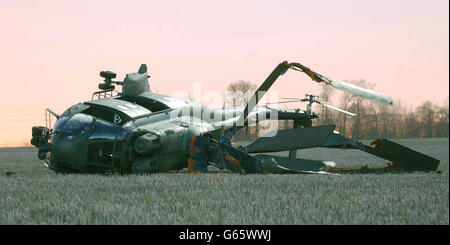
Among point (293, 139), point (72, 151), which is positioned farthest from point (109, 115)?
point (293, 139)

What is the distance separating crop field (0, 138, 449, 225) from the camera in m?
8.38

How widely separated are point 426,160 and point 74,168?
13.4 metres

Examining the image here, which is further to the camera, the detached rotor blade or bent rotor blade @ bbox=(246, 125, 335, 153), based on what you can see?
bent rotor blade @ bbox=(246, 125, 335, 153)

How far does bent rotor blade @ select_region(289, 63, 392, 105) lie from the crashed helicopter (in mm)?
43

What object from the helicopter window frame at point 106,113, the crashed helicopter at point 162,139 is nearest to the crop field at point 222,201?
the crashed helicopter at point 162,139

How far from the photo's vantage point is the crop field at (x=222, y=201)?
27.5 ft

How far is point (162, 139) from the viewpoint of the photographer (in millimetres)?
17344

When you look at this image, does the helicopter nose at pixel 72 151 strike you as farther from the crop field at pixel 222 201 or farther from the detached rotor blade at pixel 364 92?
the detached rotor blade at pixel 364 92

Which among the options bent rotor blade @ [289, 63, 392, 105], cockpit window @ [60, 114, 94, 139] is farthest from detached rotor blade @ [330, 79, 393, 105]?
cockpit window @ [60, 114, 94, 139]

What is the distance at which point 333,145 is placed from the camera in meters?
19.7

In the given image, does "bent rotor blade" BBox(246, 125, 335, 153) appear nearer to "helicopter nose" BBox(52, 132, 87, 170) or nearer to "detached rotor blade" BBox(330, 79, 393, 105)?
"detached rotor blade" BBox(330, 79, 393, 105)

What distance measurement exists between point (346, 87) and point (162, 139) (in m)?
6.48

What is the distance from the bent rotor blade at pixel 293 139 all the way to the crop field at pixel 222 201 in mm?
4517
